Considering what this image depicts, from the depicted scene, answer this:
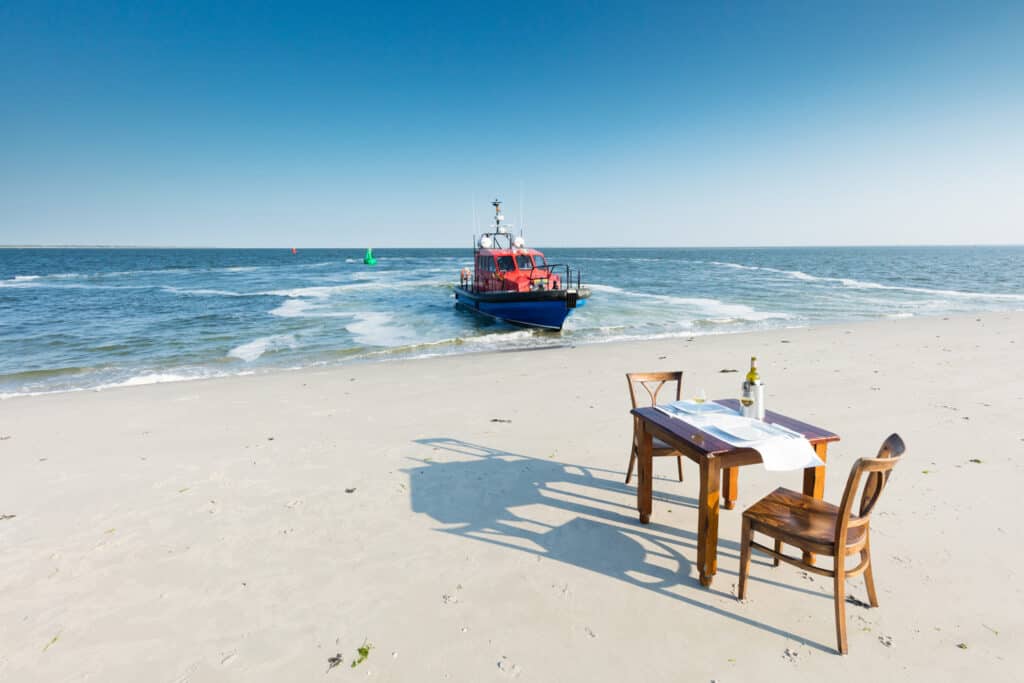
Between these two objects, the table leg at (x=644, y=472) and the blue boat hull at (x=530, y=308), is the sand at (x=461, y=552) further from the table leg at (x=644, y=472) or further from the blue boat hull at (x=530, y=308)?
the blue boat hull at (x=530, y=308)

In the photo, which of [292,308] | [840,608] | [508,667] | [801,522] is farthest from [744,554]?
[292,308]

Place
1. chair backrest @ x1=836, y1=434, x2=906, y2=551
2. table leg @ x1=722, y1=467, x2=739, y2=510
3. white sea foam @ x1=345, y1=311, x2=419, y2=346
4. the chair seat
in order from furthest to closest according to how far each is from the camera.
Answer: white sea foam @ x1=345, y1=311, x2=419, y2=346 → table leg @ x1=722, y1=467, x2=739, y2=510 → the chair seat → chair backrest @ x1=836, y1=434, x2=906, y2=551

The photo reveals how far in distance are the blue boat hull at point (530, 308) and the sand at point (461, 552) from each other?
8.90 m

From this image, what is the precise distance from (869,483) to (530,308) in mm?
13788

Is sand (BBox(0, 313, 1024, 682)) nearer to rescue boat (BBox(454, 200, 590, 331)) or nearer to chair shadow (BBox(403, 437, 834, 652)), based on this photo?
chair shadow (BBox(403, 437, 834, 652))

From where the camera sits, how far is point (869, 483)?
2.63 meters

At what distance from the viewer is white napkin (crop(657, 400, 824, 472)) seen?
2.80 meters

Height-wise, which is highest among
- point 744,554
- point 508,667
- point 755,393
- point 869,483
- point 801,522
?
point 755,393

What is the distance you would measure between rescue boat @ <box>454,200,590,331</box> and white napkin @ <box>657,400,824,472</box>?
1138 centimetres

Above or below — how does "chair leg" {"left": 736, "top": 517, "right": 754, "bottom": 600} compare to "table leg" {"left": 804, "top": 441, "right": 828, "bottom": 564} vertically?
below

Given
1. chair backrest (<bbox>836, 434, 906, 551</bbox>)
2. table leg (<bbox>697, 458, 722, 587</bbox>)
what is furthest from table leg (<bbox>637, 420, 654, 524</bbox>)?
chair backrest (<bbox>836, 434, 906, 551</bbox>)

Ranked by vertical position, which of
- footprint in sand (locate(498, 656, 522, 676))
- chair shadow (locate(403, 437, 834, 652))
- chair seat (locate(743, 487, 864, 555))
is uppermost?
chair seat (locate(743, 487, 864, 555))

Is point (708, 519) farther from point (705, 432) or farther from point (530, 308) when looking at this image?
point (530, 308)

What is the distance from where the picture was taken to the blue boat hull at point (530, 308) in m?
15.7
